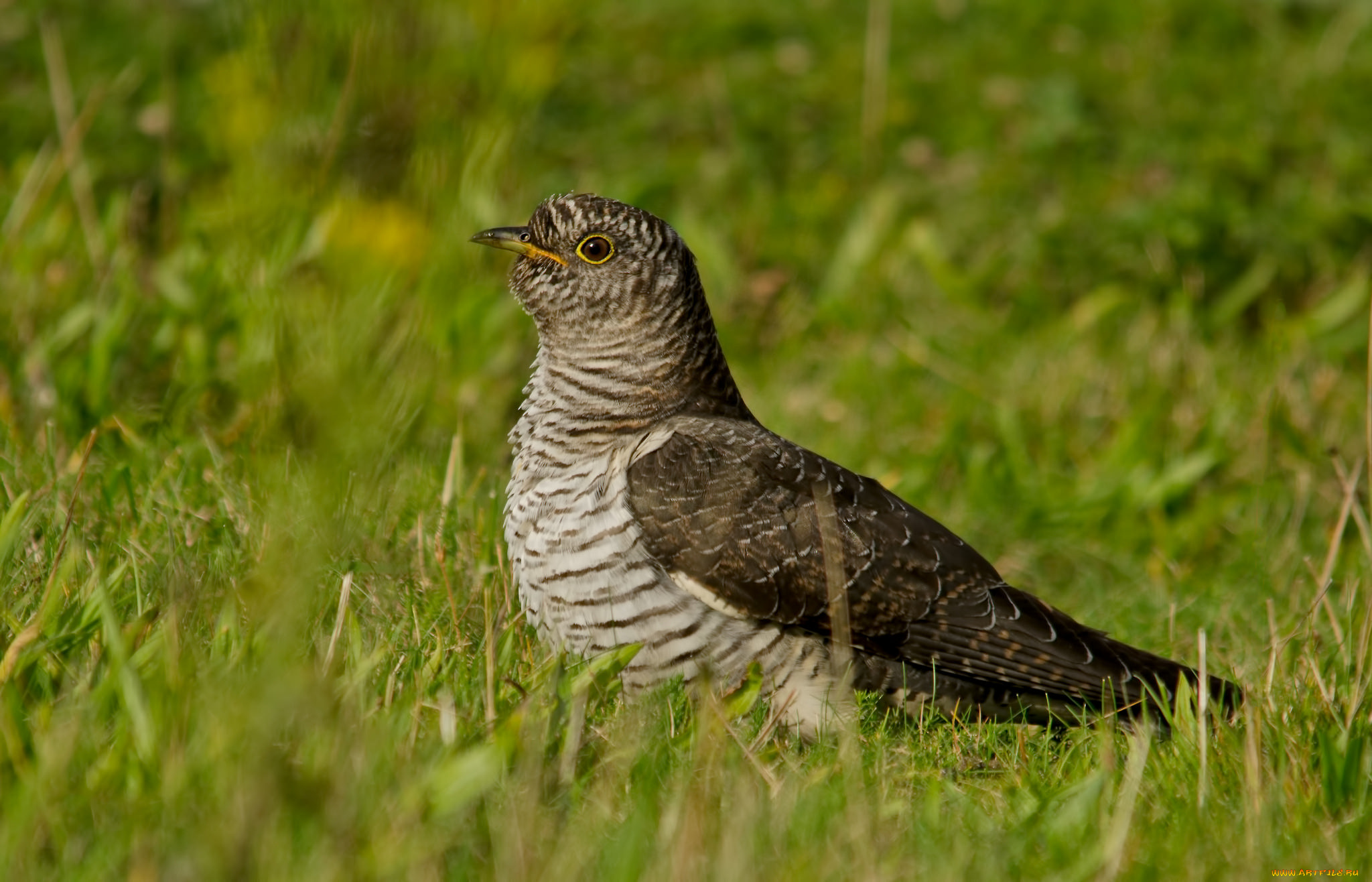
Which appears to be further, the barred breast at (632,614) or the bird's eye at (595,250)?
the bird's eye at (595,250)

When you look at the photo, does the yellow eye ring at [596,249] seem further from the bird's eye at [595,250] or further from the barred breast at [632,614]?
the barred breast at [632,614]

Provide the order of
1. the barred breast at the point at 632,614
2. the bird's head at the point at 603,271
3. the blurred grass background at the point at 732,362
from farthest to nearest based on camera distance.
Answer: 1. the bird's head at the point at 603,271
2. the barred breast at the point at 632,614
3. the blurred grass background at the point at 732,362

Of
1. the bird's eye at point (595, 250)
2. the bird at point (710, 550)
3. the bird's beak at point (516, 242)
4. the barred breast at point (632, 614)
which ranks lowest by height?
the barred breast at point (632, 614)

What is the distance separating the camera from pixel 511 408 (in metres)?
6.15

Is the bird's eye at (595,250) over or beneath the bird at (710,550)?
over

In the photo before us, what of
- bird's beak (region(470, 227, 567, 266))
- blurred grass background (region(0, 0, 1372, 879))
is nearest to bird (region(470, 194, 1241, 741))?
bird's beak (region(470, 227, 567, 266))

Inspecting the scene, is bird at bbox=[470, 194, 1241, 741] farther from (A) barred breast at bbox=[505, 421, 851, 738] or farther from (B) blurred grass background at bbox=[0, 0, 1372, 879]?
(B) blurred grass background at bbox=[0, 0, 1372, 879]

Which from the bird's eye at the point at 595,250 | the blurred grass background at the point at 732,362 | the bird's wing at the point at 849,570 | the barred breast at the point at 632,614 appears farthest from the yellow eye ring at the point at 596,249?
the barred breast at the point at 632,614

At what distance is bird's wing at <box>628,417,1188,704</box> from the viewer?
3.99 metres

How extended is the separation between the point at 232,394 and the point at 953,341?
3.56 meters

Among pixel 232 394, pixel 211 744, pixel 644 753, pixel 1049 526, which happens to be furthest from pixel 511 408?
pixel 211 744

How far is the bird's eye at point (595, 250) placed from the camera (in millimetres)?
4457

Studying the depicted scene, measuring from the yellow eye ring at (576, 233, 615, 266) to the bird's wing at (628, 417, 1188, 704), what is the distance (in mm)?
549

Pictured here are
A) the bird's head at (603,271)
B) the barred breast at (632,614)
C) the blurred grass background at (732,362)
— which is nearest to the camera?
the blurred grass background at (732,362)
